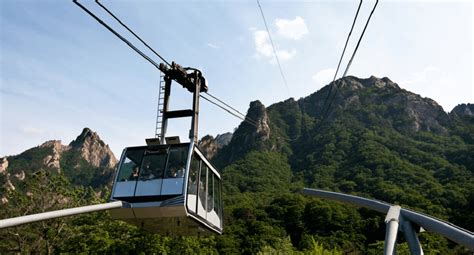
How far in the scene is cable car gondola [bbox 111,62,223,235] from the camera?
12672mm

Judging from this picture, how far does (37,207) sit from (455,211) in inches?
2437

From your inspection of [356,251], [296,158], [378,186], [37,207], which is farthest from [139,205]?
[296,158]

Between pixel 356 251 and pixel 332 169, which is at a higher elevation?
pixel 332 169

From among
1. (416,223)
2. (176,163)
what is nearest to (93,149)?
(176,163)

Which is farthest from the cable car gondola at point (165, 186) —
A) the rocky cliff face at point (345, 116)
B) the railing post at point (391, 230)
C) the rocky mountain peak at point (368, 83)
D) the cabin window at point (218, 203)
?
the rocky mountain peak at point (368, 83)

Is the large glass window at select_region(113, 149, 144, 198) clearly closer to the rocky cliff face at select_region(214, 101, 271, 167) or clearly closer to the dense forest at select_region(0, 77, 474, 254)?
the dense forest at select_region(0, 77, 474, 254)

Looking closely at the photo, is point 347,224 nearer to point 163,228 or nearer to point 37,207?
point 37,207

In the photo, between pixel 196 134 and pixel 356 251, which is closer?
pixel 196 134

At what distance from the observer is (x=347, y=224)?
2881 inches

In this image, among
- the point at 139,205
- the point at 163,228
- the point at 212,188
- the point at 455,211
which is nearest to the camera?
the point at 139,205

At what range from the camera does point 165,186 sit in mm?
12836

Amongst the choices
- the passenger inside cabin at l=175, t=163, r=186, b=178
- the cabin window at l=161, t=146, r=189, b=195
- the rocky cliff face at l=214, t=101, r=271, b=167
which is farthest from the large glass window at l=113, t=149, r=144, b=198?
the rocky cliff face at l=214, t=101, r=271, b=167

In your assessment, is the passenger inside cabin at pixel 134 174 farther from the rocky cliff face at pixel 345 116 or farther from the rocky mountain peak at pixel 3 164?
the rocky mountain peak at pixel 3 164

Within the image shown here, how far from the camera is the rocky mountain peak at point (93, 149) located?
180 meters
